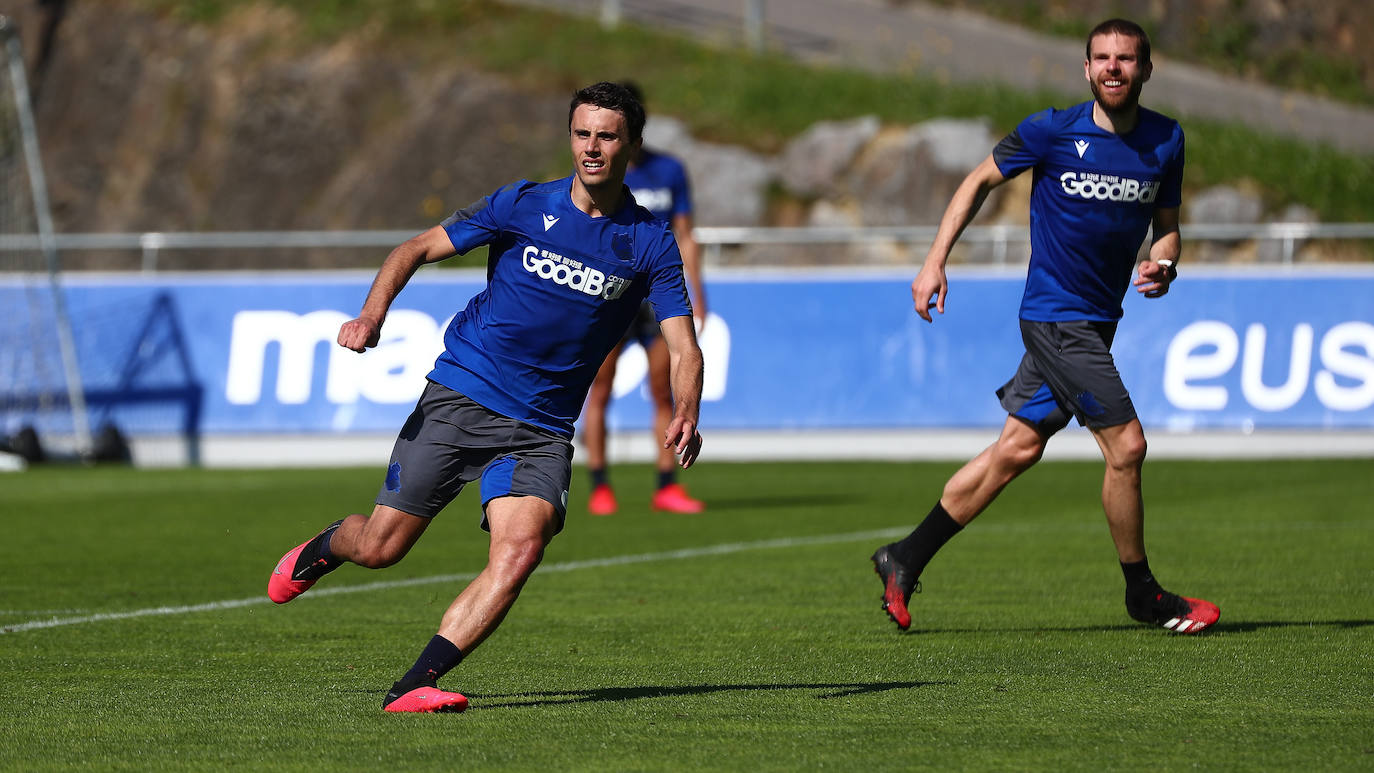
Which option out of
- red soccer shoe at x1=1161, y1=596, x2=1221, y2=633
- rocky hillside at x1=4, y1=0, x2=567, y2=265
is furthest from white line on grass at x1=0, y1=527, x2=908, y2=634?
rocky hillside at x1=4, y1=0, x2=567, y2=265

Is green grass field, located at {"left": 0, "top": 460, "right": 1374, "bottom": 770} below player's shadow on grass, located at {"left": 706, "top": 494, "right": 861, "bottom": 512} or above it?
above

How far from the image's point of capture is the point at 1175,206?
6.99 meters

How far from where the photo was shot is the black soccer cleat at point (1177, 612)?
677 cm

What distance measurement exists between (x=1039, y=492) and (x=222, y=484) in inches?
252

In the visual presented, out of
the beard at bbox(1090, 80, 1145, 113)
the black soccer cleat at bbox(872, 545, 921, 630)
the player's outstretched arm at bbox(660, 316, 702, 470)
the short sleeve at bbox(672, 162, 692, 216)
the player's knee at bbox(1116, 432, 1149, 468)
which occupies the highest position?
the beard at bbox(1090, 80, 1145, 113)

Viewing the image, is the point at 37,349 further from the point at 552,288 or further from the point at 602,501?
the point at 552,288

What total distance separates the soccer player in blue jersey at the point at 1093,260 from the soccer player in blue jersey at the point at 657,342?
14.3 ft

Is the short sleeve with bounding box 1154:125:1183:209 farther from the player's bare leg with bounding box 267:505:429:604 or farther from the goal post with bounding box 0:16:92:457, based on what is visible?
the goal post with bounding box 0:16:92:457

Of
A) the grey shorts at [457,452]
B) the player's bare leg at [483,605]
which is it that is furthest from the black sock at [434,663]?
the grey shorts at [457,452]

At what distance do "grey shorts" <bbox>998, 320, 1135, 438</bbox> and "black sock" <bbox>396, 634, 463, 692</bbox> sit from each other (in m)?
2.63

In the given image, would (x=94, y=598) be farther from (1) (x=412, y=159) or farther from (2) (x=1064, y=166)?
(1) (x=412, y=159)

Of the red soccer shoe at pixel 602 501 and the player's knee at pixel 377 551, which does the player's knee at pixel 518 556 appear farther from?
the red soccer shoe at pixel 602 501

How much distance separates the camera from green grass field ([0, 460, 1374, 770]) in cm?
472

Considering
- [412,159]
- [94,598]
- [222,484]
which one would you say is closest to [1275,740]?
[94,598]
